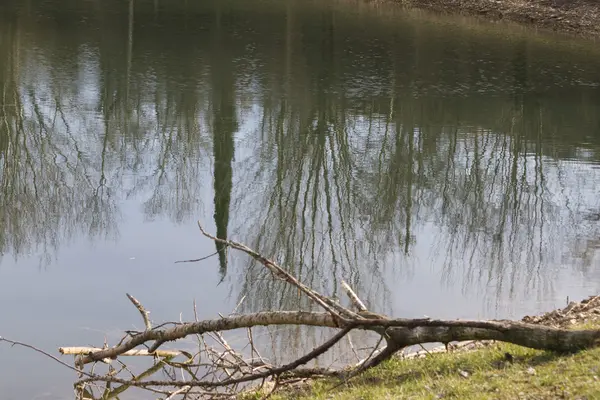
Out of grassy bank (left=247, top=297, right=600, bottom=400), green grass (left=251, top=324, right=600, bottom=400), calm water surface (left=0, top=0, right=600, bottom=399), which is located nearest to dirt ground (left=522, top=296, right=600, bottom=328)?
grassy bank (left=247, top=297, right=600, bottom=400)

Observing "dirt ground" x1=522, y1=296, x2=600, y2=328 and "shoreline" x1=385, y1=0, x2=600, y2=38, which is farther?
"shoreline" x1=385, y1=0, x2=600, y2=38

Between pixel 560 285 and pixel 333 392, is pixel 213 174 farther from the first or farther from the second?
pixel 333 392

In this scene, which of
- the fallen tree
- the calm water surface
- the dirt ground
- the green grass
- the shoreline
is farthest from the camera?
the shoreline

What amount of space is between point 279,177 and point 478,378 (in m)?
10.7

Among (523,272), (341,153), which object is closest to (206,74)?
(341,153)

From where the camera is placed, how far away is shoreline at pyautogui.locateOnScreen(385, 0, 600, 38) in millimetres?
35906

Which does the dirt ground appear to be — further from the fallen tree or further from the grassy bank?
the fallen tree

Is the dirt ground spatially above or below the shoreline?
below

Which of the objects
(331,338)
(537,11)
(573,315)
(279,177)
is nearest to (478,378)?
(331,338)

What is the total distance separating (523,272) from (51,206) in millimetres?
8012

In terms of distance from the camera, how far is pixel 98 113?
20328mm

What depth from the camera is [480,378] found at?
22.5 feet

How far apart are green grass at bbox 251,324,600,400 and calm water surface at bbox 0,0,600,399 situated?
2.30 m

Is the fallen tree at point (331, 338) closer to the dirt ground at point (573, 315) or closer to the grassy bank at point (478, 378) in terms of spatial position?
the grassy bank at point (478, 378)
